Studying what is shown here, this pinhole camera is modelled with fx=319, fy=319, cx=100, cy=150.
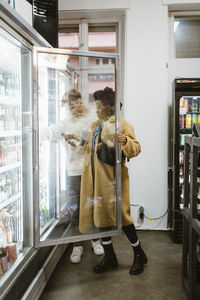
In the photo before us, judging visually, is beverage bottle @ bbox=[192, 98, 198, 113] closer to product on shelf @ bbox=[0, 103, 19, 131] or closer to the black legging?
the black legging

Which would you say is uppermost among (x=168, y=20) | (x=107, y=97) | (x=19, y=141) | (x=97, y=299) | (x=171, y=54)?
(x=168, y=20)

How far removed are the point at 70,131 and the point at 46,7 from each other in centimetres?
117

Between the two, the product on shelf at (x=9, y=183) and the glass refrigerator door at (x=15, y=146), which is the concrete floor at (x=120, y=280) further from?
the product on shelf at (x=9, y=183)

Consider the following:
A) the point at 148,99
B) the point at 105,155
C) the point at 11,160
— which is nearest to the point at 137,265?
the point at 105,155

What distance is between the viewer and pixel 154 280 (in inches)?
114

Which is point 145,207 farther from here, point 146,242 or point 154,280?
point 154,280

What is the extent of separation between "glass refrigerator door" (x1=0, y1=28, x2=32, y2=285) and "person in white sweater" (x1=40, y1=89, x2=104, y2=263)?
44 cm

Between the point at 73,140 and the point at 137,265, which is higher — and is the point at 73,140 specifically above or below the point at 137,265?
above

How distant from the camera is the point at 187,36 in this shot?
4.54 m

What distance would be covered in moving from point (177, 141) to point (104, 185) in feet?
4.36

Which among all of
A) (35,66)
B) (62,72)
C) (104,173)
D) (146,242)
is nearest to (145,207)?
(146,242)

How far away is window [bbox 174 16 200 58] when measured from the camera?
14.8ft

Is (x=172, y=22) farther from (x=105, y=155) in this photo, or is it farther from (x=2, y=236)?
(x=2, y=236)

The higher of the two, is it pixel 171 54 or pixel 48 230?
pixel 171 54
